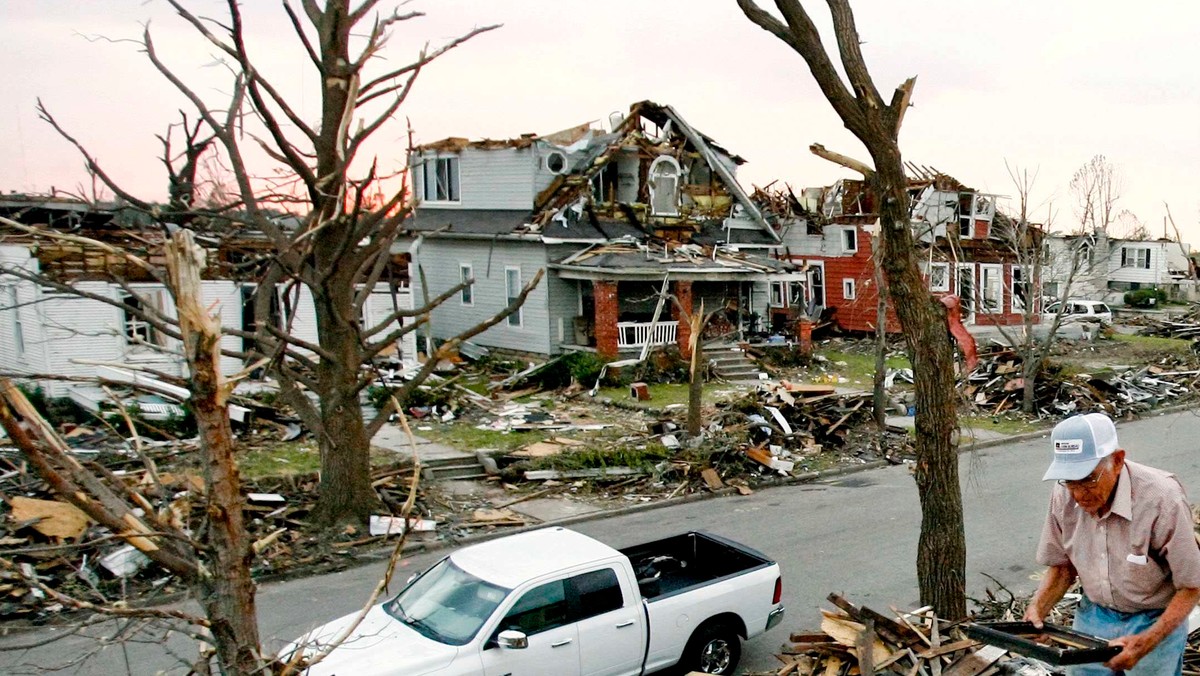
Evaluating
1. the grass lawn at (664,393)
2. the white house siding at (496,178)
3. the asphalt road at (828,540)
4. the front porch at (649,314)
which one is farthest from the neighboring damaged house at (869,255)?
the asphalt road at (828,540)

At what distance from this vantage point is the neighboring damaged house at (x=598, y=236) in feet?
93.2

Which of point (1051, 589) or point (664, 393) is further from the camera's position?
point (664, 393)

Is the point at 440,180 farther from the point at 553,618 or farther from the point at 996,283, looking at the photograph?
the point at 553,618

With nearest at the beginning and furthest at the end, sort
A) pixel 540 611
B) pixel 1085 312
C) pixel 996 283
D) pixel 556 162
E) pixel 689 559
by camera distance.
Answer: pixel 540 611
pixel 689 559
pixel 556 162
pixel 996 283
pixel 1085 312

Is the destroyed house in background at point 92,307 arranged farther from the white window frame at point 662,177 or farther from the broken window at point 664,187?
the broken window at point 664,187

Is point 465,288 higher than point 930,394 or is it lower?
higher

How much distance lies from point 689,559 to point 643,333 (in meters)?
18.3

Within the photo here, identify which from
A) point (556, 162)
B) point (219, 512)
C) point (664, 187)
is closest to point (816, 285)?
point (664, 187)

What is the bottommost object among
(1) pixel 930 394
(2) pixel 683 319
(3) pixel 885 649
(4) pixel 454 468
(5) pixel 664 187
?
(4) pixel 454 468

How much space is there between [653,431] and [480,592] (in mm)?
11799

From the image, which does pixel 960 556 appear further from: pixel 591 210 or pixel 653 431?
pixel 591 210

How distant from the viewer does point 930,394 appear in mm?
7629

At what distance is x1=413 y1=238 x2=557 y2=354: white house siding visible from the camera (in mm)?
28875

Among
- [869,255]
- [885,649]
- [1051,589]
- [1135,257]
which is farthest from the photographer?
[1135,257]
